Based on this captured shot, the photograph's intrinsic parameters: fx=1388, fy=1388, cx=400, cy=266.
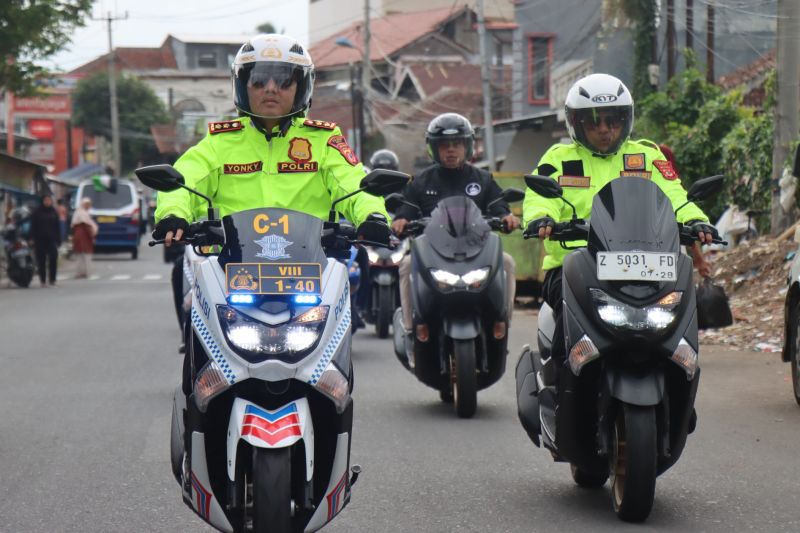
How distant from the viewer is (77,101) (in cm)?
8094

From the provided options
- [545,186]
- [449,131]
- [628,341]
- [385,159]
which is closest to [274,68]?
[545,186]

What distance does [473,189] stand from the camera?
9.33 metres

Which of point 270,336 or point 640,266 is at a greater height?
point 640,266

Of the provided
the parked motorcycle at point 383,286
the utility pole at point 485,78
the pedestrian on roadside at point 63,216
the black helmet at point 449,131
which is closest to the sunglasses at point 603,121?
the black helmet at point 449,131

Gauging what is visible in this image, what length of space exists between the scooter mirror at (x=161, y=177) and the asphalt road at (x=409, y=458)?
1.52 metres

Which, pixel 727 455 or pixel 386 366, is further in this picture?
pixel 386 366

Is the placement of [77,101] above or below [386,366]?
above

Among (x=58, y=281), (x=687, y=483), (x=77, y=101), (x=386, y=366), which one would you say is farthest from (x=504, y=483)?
(x=77, y=101)

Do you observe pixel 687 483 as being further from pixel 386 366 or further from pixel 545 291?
pixel 386 366

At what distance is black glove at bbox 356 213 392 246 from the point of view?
5.04m

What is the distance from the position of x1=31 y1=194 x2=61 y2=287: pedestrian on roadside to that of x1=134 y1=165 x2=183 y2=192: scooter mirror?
21835 millimetres

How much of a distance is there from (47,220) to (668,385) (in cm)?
2228

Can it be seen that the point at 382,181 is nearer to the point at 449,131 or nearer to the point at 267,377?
the point at 267,377

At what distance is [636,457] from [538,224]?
1.06m
